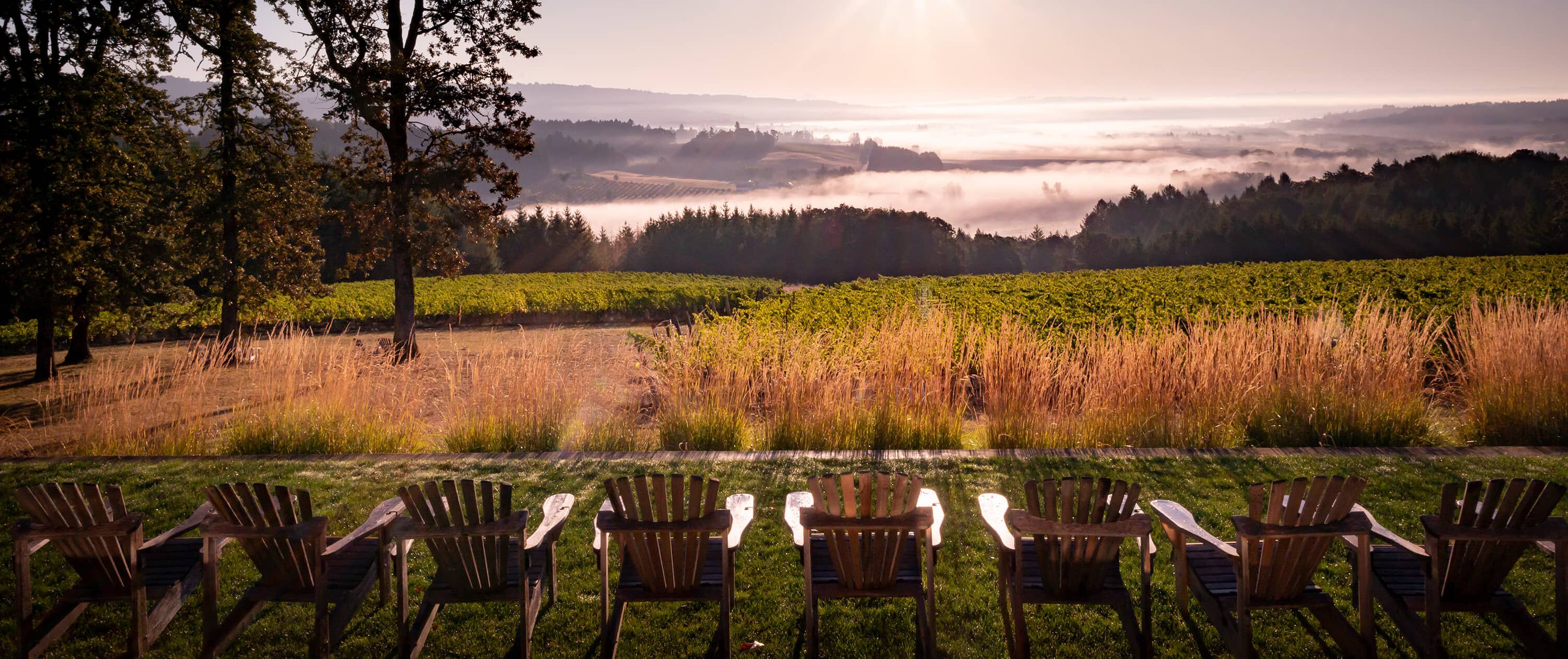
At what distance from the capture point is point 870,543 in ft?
12.3

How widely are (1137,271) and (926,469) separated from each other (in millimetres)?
27784

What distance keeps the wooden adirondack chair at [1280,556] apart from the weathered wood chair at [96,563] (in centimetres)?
465

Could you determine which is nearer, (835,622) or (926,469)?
(835,622)

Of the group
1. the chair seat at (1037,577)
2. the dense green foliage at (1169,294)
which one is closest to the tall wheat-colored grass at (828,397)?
the dense green foliage at (1169,294)

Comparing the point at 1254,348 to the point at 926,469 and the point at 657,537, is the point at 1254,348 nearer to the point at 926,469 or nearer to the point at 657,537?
the point at 926,469

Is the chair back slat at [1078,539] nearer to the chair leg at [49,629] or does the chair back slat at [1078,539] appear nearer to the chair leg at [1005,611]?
the chair leg at [1005,611]

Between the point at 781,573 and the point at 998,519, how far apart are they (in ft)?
4.99

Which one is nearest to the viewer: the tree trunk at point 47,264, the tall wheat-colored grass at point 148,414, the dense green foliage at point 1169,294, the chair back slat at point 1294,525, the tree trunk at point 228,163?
the chair back slat at point 1294,525

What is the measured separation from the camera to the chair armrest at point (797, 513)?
399 centimetres

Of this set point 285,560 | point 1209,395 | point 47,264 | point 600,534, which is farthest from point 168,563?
point 47,264

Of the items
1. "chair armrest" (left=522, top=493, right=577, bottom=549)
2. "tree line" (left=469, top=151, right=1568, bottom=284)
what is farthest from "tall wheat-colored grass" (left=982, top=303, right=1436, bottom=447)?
"tree line" (left=469, top=151, right=1568, bottom=284)

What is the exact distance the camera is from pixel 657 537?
12.2ft

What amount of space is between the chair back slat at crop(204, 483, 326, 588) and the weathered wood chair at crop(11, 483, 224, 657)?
444mm

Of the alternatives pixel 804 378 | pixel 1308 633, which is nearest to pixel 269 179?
pixel 804 378
